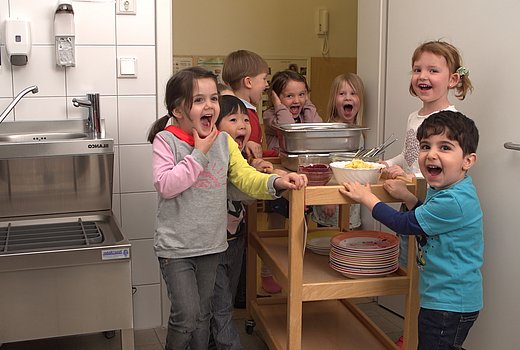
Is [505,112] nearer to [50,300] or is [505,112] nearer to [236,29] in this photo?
[50,300]

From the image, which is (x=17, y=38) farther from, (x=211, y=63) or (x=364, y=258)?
(x=211, y=63)

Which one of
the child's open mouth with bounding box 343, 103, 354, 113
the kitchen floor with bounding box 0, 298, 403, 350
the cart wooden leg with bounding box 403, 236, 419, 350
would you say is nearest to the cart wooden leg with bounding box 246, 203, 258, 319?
the kitchen floor with bounding box 0, 298, 403, 350

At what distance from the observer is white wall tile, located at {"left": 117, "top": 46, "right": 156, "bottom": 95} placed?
7.88 feet

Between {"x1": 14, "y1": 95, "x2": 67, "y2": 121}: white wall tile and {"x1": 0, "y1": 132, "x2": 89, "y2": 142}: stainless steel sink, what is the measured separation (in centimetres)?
14

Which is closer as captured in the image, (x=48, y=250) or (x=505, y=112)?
(x=48, y=250)

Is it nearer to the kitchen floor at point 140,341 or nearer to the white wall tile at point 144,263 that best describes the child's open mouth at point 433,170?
Result: the kitchen floor at point 140,341

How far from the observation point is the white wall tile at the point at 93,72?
2342mm

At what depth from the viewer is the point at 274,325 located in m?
2.26

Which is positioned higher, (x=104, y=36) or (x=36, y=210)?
(x=104, y=36)

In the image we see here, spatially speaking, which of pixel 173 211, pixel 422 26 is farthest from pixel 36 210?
pixel 422 26

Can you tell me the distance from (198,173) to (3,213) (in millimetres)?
727

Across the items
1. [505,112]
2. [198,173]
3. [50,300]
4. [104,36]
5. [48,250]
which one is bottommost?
[50,300]

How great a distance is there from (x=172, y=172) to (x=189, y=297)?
37cm

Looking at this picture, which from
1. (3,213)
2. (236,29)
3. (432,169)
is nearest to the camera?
(432,169)
